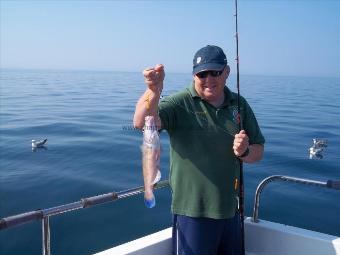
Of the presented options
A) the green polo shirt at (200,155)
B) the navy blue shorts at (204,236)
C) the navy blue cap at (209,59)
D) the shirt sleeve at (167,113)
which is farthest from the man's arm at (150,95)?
the navy blue shorts at (204,236)

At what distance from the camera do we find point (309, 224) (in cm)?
733

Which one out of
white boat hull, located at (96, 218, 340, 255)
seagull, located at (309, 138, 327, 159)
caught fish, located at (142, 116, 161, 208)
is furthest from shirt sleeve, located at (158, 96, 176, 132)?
seagull, located at (309, 138, 327, 159)

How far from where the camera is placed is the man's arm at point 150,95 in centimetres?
278

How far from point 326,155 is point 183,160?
33.6ft

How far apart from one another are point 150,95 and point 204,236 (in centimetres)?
140

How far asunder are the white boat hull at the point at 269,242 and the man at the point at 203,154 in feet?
2.33

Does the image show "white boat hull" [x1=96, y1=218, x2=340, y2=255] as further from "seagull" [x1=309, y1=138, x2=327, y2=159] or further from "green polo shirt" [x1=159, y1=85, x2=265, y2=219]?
"seagull" [x1=309, y1=138, x2=327, y2=159]

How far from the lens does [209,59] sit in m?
3.30

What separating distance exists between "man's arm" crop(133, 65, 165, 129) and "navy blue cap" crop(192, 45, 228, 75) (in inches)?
22.5

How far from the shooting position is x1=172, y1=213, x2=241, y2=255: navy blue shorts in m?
3.41

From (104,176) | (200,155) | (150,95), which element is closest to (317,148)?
(104,176)

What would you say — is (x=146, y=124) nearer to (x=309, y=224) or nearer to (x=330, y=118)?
(x=309, y=224)

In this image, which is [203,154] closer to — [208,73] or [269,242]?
[208,73]

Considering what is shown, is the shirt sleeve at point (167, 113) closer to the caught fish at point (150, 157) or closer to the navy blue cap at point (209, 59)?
the navy blue cap at point (209, 59)
